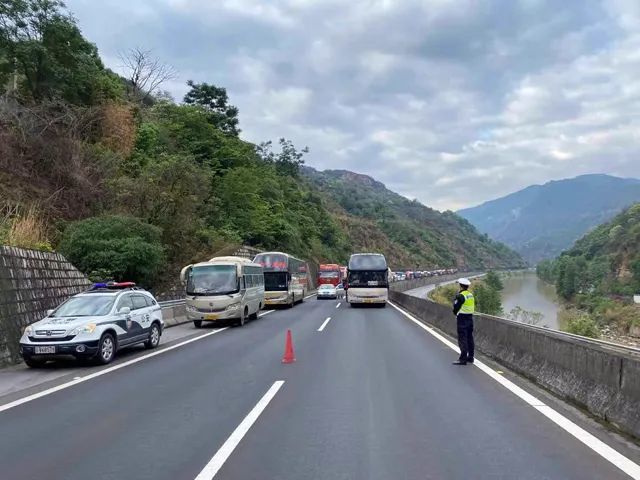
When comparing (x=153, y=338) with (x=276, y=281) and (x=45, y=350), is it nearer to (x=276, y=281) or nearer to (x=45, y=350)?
(x=45, y=350)

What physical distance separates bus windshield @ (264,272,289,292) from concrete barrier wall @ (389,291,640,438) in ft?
75.6

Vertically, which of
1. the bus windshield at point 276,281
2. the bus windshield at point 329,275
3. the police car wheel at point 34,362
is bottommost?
the police car wheel at point 34,362

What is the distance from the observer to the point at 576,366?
8664mm

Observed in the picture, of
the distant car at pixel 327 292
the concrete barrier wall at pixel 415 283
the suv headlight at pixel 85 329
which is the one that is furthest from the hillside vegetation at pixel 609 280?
the suv headlight at pixel 85 329

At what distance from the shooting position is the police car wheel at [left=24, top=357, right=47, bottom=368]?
12500 millimetres

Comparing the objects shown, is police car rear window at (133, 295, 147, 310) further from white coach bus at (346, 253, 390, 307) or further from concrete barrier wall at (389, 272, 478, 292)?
concrete barrier wall at (389, 272, 478, 292)

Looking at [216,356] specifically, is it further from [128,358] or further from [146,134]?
[146,134]

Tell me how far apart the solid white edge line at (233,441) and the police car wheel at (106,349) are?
5177mm

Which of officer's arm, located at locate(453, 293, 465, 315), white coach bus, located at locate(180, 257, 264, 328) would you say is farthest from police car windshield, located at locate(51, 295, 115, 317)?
white coach bus, located at locate(180, 257, 264, 328)

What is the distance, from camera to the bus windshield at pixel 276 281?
3681cm

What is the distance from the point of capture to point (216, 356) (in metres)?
14.2

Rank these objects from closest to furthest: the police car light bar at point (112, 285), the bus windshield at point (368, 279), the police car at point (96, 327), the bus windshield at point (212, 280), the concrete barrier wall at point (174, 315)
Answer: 1. the police car at point (96, 327)
2. the police car light bar at point (112, 285)
3. the bus windshield at point (212, 280)
4. the concrete barrier wall at point (174, 315)
5. the bus windshield at point (368, 279)

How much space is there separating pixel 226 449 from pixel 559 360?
5745 mm

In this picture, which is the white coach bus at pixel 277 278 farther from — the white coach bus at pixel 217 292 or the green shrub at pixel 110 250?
the green shrub at pixel 110 250
